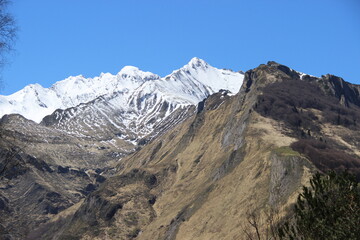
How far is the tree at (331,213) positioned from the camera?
112ft

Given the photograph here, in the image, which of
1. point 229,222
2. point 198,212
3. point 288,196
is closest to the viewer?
point 288,196

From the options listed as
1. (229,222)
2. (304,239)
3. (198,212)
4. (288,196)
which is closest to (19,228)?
(304,239)

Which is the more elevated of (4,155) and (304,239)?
(4,155)

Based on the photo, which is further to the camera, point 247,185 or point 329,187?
point 247,185

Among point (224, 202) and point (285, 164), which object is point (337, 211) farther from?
point (224, 202)

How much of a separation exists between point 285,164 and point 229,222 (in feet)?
88.0

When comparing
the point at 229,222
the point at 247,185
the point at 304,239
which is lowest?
the point at 304,239

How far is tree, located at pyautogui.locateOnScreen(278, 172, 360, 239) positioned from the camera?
3403 centimetres

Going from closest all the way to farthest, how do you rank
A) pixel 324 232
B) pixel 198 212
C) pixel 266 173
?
pixel 324 232, pixel 266 173, pixel 198 212

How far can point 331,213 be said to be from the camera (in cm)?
3781

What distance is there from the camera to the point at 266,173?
17100 cm

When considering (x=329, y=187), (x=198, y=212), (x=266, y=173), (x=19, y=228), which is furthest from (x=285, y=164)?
(x=19, y=228)

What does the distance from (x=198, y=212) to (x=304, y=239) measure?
15151 centimetres

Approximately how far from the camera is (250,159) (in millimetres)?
192625
